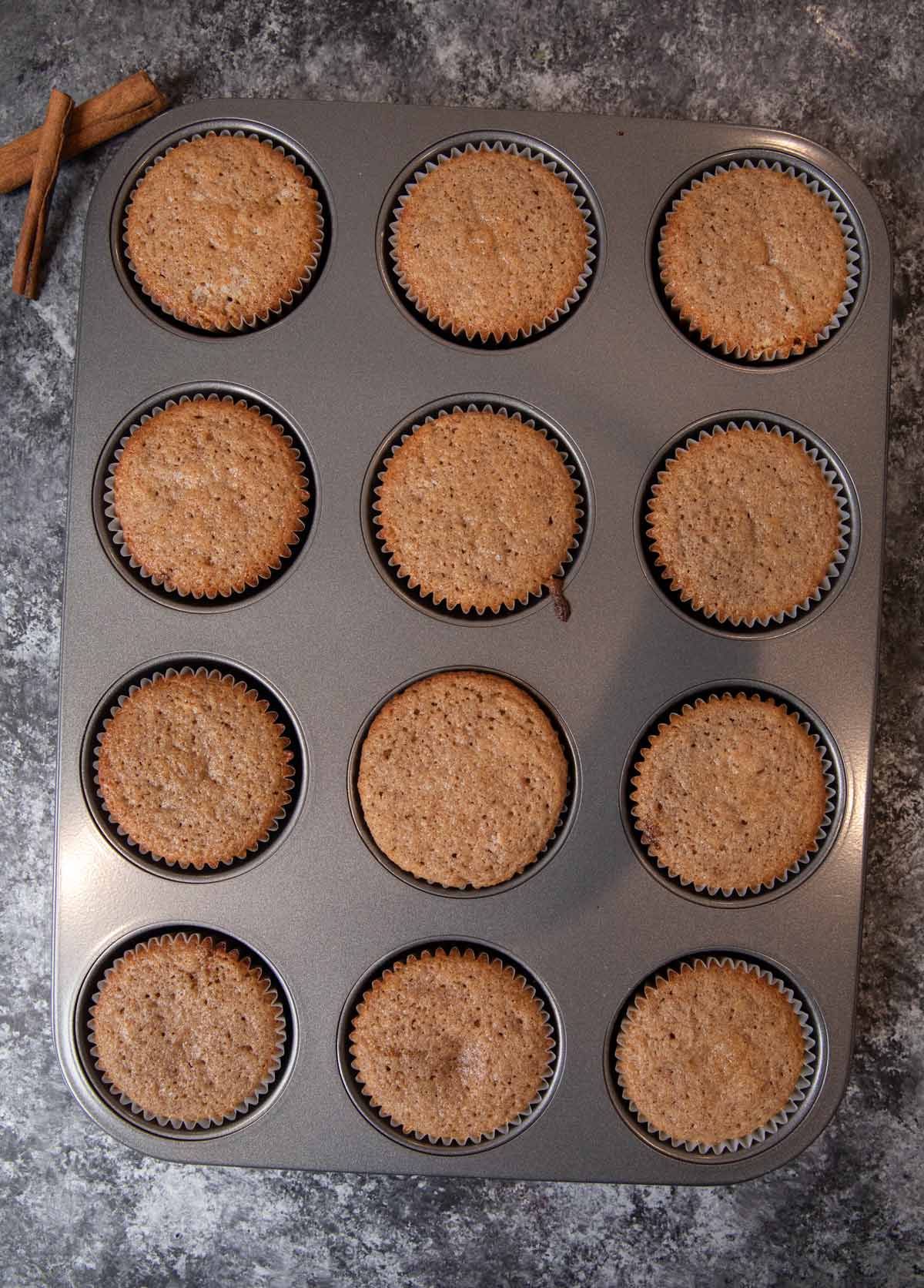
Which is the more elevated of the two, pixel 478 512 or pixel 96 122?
pixel 96 122

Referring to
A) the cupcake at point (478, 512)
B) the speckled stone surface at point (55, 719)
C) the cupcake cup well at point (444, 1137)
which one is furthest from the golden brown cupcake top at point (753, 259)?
the cupcake cup well at point (444, 1137)

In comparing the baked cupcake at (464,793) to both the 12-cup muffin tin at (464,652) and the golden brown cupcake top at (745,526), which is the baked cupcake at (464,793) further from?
the golden brown cupcake top at (745,526)

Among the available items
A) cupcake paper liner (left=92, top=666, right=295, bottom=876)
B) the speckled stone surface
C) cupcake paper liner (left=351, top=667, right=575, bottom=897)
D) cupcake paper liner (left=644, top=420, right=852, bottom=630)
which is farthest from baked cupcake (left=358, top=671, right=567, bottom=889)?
the speckled stone surface

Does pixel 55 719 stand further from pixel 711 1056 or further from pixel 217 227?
pixel 711 1056

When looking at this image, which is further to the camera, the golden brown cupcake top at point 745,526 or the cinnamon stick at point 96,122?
the cinnamon stick at point 96,122

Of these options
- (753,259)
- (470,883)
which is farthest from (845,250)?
(470,883)

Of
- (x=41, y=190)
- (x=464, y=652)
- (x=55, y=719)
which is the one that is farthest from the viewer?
(x=55, y=719)

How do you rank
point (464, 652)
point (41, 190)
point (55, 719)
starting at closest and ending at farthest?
point (464, 652) < point (41, 190) < point (55, 719)
